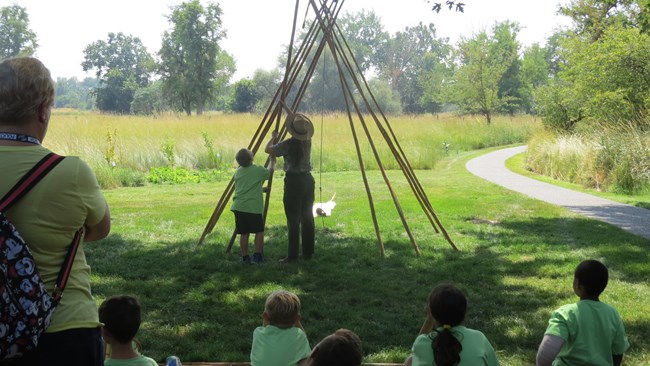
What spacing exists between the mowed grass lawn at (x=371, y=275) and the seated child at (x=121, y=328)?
1689 mm

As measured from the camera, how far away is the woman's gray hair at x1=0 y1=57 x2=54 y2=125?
2.32 m

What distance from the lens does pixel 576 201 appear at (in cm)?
1362

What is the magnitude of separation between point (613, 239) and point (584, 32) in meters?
20.4

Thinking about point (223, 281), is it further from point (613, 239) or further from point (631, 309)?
point (613, 239)

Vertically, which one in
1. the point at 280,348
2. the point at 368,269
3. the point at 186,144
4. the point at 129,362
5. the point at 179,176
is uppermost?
the point at 129,362

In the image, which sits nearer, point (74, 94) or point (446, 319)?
point (446, 319)

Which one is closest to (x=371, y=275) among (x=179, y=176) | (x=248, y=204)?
(x=248, y=204)

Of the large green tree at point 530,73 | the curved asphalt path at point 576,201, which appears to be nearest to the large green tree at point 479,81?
the large green tree at point 530,73

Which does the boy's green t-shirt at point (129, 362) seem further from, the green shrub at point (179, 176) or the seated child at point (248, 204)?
the green shrub at point (179, 176)

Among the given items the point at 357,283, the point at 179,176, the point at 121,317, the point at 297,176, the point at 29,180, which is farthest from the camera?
the point at 179,176

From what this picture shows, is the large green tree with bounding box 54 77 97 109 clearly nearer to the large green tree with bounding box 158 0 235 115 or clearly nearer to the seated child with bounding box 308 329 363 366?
the large green tree with bounding box 158 0 235 115

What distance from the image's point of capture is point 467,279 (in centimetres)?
716

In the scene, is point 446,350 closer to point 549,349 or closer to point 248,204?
point 549,349

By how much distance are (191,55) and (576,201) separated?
36767mm
